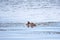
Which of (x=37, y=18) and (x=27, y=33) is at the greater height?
(x=37, y=18)

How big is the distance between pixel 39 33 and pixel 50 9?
208 mm

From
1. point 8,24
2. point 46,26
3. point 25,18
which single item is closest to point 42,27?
point 46,26

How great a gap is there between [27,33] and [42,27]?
0.13 metres

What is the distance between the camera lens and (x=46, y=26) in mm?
916

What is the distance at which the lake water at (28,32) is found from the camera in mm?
912

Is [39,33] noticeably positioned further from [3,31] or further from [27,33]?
[3,31]

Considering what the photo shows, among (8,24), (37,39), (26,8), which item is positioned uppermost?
(26,8)

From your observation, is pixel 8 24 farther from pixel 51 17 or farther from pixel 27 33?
pixel 51 17

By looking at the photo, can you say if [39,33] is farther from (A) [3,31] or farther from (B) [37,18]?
(A) [3,31]

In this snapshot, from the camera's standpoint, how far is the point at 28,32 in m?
0.92

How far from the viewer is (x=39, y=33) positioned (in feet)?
3.00

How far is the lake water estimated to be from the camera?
2.99 feet

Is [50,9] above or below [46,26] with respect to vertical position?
above

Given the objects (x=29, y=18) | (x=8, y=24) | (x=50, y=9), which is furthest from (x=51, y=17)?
(x=8, y=24)
